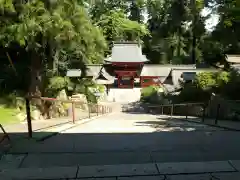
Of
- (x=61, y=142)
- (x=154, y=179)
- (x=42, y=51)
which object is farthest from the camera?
(x=42, y=51)

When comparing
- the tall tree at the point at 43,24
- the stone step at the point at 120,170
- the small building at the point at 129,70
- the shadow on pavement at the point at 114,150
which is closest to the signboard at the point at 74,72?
the tall tree at the point at 43,24

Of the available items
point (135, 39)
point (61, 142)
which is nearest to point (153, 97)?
point (135, 39)

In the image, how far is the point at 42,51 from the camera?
18.1 m

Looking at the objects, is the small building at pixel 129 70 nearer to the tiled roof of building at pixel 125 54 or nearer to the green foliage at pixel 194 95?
the tiled roof of building at pixel 125 54

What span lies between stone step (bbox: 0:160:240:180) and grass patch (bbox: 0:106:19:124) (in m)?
10.3

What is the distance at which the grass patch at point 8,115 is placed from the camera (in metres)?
14.0

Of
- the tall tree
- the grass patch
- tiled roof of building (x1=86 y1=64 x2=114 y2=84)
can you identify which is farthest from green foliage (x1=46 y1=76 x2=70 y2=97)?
tiled roof of building (x1=86 y1=64 x2=114 y2=84)

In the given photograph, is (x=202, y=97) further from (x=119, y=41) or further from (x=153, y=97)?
(x=119, y=41)

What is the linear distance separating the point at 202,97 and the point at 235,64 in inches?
359

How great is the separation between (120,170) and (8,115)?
1253 cm

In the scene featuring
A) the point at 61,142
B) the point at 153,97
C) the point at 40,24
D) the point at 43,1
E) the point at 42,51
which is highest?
the point at 43,1

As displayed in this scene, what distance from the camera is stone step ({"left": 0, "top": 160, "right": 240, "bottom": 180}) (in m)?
3.84

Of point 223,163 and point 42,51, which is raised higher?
point 42,51

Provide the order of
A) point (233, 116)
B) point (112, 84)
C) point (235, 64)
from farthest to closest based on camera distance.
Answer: point (112, 84) < point (235, 64) < point (233, 116)
